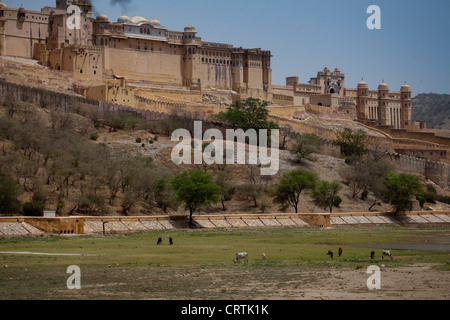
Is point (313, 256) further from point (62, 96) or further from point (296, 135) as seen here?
point (296, 135)

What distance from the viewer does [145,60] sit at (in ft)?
359

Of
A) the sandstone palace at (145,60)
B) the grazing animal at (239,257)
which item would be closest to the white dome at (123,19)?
the sandstone palace at (145,60)

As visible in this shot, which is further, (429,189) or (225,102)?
(225,102)

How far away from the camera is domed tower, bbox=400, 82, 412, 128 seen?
142m

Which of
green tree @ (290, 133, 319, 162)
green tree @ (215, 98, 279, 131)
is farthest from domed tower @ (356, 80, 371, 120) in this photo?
green tree @ (290, 133, 319, 162)

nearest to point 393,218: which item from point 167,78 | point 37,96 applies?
point 37,96

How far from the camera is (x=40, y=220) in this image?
43.0 meters

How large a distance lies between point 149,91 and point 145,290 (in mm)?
77888

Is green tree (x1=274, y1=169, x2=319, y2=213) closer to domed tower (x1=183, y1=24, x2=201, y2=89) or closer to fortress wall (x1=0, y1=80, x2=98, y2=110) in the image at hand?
fortress wall (x1=0, y1=80, x2=98, y2=110)

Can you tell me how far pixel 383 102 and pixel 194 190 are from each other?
305 feet

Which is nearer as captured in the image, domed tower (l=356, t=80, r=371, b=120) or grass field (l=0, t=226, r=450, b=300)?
grass field (l=0, t=226, r=450, b=300)

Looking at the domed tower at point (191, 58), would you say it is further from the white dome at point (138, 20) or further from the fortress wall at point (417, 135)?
the fortress wall at point (417, 135)

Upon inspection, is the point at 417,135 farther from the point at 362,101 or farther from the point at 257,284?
the point at 257,284

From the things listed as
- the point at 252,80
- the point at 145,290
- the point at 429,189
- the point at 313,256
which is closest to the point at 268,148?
the point at 429,189
